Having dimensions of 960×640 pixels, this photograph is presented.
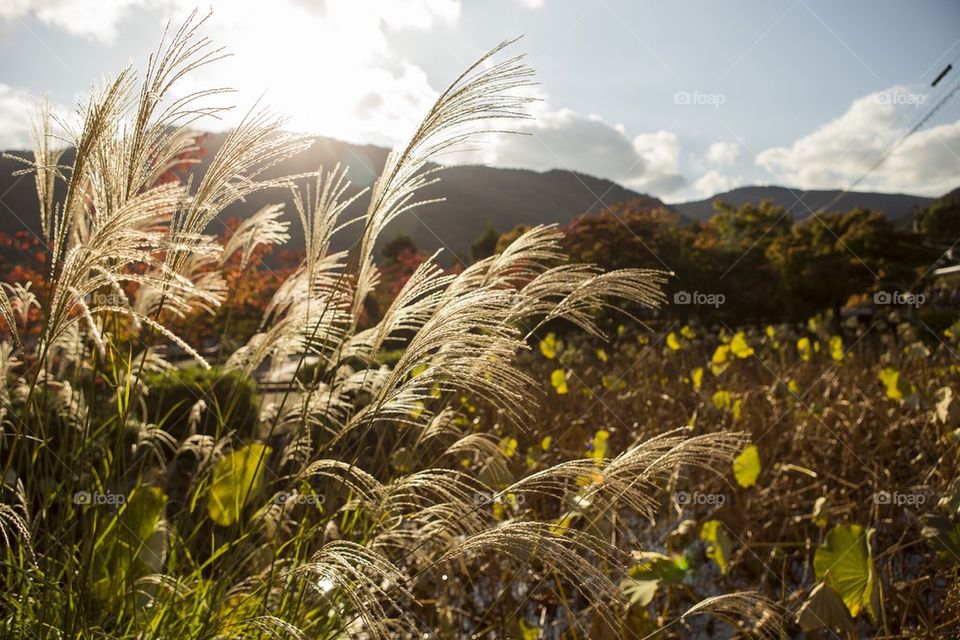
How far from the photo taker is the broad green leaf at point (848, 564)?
1.76 metres

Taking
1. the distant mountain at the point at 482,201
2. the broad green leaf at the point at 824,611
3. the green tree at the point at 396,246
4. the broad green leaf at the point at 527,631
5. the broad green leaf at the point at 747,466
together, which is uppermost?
the distant mountain at the point at 482,201

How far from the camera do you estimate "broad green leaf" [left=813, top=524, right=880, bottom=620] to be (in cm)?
176

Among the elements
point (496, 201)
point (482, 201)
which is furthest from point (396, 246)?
point (496, 201)

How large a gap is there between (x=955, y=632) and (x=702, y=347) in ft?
23.5

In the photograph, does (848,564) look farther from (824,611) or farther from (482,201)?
(482,201)

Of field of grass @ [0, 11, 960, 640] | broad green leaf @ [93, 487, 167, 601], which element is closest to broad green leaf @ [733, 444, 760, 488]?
field of grass @ [0, 11, 960, 640]

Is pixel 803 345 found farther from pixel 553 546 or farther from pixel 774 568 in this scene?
pixel 553 546

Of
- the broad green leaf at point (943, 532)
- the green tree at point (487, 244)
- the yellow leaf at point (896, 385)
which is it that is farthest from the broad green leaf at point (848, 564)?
the green tree at point (487, 244)

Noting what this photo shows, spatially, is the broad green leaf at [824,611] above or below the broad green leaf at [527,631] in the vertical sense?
above

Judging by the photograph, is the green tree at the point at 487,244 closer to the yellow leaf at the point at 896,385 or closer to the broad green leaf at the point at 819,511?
the yellow leaf at the point at 896,385

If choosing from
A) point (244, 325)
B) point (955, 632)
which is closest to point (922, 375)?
point (955, 632)

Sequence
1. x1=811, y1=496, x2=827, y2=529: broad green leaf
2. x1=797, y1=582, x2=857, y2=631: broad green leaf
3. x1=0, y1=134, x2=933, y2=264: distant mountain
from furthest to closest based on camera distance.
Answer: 1. x1=0, y1=134, x2=933, y2=264: distant mountain
2. x1=811, y1=496, x2=827, y2=529: broad green leaf
3. x1=797, y1=582, x2=857, y2=631: broad green leaf

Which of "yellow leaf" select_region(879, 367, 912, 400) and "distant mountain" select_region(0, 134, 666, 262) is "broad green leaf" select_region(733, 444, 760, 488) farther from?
"distant mountain" select_region(0, 134, 666, 262)

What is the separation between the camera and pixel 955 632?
2.06 metres
